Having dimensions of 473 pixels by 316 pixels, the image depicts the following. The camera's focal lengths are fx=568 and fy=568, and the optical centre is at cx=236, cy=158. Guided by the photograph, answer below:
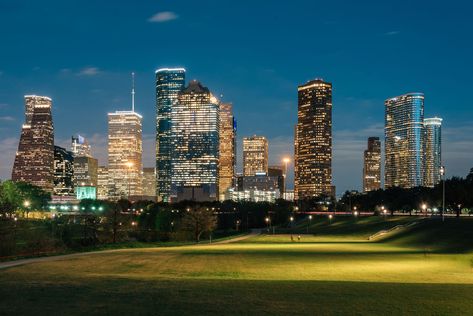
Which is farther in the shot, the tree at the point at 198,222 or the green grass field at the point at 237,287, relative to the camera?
the tree at the point at 198,222

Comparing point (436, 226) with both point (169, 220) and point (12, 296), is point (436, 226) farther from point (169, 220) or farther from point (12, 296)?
point (12, 296)

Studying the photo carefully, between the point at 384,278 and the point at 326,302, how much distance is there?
1273 centimetres

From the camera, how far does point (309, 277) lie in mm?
35781

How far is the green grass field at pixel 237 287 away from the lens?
2217cm

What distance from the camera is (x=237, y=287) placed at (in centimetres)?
2848

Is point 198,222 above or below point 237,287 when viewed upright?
below

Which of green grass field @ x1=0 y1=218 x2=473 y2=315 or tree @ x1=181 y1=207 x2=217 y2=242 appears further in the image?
tree @ x1=181 y1=207 x2=217 y2=242

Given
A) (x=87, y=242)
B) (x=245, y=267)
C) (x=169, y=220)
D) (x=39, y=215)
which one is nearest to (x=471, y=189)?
(x=169, y=220)

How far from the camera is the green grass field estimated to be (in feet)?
72.7

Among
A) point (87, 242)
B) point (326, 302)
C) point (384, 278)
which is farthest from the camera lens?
point (87, 242)

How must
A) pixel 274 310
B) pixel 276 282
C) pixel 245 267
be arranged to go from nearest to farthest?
pixel 274 310, pixel 276 282, pixel 245 267

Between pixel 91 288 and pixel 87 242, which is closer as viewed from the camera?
pixel 91 288

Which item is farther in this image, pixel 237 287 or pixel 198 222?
pixel 198 222

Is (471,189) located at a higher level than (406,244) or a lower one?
higher
